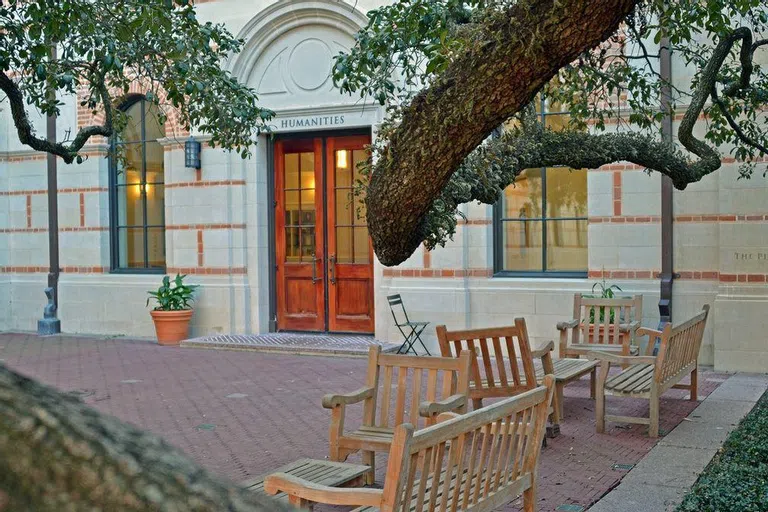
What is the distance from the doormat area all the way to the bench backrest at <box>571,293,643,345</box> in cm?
302

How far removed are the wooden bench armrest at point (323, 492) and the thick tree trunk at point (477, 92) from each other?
1.73 m

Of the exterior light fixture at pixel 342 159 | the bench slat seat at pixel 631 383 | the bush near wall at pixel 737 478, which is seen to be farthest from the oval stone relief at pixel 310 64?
the bush near wall at pixel 737 478

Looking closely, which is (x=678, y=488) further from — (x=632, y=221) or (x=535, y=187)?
(x=535, y=187)

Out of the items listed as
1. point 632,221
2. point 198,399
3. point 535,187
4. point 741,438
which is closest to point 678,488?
point 741,438

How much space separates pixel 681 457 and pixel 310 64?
31.0 feet

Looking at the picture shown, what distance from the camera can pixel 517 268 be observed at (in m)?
13.2

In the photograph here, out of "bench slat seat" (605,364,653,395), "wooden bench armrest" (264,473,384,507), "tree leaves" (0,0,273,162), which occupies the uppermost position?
"tree leaves" (0,0,273,162)

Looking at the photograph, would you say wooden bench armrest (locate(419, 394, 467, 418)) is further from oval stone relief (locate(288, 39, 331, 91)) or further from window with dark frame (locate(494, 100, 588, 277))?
oval stone relief (locate(288, 39, 331, 91))

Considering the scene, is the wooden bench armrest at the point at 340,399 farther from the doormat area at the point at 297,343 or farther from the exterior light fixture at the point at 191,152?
the exterior light fixture at the point at 191,152

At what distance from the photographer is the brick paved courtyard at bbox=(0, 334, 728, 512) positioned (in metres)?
7.11

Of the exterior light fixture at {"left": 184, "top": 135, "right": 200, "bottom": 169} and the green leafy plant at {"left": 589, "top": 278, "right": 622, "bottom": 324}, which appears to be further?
the exterior light fixture at {"left": 184, "top": 135, "right": 200, "bottom": 169}

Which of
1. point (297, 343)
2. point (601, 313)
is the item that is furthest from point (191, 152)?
point (601, 313)

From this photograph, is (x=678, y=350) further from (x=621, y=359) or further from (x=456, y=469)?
(x=456, y=469)

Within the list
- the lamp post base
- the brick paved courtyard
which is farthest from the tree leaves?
the lamp post base
